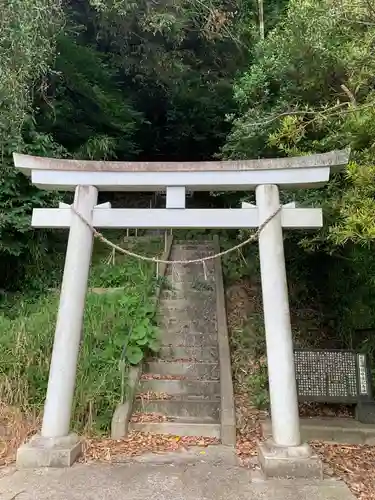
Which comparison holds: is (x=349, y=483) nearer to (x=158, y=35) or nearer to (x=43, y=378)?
(x=43, y=378)

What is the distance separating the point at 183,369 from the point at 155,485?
259cm

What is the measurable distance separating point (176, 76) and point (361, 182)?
29.0 ft

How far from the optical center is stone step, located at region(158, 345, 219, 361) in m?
7.04

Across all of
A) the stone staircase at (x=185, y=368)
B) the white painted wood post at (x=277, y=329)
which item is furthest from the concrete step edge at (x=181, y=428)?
the white painted wood post at (x=277, y=329)

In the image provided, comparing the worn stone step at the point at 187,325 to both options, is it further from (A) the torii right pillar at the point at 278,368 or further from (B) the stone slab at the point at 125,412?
(A) the torii right pillar at the point at 278,368

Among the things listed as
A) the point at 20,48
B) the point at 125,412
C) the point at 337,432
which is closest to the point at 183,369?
the point at 125,412

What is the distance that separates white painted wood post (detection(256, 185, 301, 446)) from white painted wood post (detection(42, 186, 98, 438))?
76.4 inches

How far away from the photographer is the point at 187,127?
1606 cm

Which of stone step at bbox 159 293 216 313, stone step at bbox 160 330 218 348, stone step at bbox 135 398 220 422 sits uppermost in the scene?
stone step at bbox 159 293 216 313

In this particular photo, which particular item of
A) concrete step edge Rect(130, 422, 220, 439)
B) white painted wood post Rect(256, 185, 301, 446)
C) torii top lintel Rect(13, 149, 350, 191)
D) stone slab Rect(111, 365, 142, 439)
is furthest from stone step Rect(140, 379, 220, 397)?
torii top lintel Rect(13, 149, 350, 191)

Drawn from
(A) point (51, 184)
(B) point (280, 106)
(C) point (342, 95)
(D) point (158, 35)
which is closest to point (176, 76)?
(D) point (158, 35)

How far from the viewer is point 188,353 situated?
7.13m

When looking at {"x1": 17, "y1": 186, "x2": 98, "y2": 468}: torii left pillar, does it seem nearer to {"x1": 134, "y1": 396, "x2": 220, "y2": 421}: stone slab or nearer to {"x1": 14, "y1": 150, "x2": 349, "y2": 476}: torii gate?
{"x1": 14, "y1": 150, "x2": 349, "y2": 476}: torii gate

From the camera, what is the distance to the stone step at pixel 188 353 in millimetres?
7039
